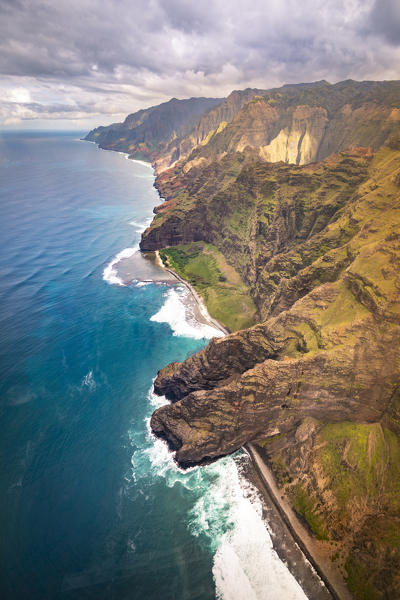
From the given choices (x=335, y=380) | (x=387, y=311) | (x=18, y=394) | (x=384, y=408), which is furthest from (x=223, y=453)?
(x=18, y=394)

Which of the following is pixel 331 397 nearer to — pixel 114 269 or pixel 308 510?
pixel 308 510

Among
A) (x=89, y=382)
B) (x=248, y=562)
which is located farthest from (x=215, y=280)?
(x=248, y=562)

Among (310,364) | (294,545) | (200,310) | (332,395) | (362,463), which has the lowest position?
(294,545)

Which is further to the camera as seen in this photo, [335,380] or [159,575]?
[335,380]

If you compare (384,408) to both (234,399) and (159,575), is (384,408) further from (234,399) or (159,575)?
(159,575)

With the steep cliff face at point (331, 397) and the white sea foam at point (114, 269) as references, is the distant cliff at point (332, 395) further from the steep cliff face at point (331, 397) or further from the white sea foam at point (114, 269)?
the white sea foam at point (114, 269)

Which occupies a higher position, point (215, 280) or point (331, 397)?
point (331, 397)

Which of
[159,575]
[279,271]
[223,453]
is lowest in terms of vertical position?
[159,575]
